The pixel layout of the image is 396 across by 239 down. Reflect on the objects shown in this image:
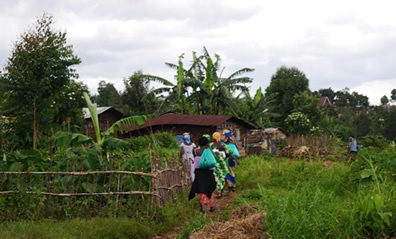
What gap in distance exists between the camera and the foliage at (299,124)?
3562 cm

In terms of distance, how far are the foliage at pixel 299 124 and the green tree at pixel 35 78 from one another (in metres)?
23.1

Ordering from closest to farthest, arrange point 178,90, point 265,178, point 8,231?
point 8,231
point 265,178
point 178,90

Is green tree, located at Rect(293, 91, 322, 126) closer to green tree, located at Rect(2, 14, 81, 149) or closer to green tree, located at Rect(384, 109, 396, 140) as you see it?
green tree, located at Rect(384, 109, 396, 140)

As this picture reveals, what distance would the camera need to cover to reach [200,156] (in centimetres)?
846

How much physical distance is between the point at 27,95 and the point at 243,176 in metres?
8.23

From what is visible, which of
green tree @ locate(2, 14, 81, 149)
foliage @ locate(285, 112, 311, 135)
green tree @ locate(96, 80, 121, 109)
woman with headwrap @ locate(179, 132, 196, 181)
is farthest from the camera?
green tree @ locate(96, 80, 121, 109)

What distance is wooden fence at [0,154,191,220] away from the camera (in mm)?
7098

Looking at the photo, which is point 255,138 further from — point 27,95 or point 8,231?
point 8,231

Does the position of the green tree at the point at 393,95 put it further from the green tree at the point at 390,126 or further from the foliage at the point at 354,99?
the green tree at the point at 390,126

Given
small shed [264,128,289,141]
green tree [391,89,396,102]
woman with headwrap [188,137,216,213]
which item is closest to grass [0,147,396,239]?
woman with headwrap [188,137,216,213]

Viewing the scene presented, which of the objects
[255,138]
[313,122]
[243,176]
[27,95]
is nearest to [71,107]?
[27,95]

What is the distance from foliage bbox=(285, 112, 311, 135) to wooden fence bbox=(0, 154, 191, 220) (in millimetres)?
29555

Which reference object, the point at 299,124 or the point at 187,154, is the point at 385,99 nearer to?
the point at 299,124

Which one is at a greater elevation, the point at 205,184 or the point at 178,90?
the point at 178,90
